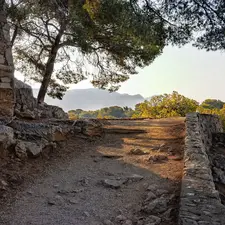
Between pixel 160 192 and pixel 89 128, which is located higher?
pixel 89 128

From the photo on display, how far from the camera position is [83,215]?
10.4ft

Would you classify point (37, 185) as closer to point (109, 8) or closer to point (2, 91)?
point (2, 91)

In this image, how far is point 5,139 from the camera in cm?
448

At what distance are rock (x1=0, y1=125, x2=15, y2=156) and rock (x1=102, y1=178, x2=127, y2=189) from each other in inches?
61.8

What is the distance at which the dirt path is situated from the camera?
3.11 meters

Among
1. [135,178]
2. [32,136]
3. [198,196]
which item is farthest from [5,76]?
[198,196]

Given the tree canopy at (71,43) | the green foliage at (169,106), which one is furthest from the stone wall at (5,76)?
the green foliage at (169,106)

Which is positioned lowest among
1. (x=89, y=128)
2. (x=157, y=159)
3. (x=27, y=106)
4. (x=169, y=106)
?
(x=157, y=159)

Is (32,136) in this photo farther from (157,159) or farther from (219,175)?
(219,175)

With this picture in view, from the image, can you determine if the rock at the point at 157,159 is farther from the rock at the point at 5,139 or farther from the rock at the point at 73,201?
the rock at the point at 5,139

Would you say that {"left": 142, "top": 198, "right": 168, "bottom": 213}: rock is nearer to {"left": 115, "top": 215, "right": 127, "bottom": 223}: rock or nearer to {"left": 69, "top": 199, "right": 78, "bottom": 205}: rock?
{"left": 115, "top": 215, "right": 127, "bottom": 223}: rock

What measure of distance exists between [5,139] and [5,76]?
210 cm

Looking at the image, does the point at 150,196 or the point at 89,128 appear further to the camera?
the point at 89,128

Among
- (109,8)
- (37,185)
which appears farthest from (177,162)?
(109,8)
